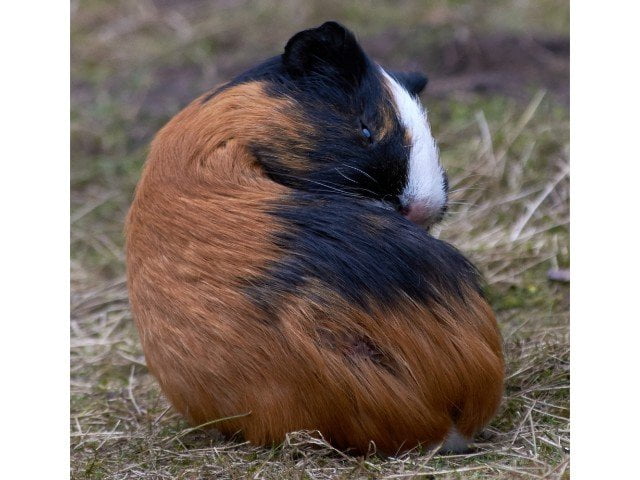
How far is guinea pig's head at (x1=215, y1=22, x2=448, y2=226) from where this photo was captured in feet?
10.2

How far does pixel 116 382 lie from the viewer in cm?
425

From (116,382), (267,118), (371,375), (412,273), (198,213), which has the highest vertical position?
(267,118)

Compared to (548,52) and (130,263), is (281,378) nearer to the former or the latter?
(130,263)

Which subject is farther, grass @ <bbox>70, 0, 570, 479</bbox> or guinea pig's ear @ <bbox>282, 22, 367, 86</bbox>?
guinea pig's ear @ <bbox>282, 22, 367, 86</bbox>

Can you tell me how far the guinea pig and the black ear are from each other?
1.18ft

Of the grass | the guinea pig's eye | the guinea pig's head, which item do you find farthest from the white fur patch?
the grass

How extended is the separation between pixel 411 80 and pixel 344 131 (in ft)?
2.21

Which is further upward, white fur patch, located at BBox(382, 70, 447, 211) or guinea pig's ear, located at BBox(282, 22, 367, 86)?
guinea pig's ear, located at BBox(282, 22, 367, 86)

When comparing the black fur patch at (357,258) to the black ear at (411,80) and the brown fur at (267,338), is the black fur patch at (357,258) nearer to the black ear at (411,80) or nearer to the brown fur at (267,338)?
the brown fur at (267,338)

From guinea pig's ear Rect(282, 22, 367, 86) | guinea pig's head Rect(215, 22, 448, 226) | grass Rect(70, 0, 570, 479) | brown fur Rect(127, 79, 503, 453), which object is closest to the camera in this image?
brown fur Rect(127, 79, 503, 453)

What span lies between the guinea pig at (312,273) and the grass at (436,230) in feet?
0.56

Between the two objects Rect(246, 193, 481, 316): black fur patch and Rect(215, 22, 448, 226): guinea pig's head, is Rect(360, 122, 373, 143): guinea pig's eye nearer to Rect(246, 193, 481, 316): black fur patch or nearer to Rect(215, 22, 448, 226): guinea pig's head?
Rect(215, 22, 448, 226): guinea pig's head

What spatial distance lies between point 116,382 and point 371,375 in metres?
1.90

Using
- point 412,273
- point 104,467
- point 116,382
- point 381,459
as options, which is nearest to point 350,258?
point 412,273
